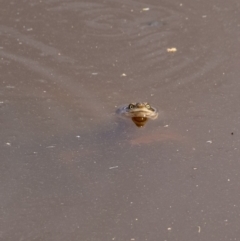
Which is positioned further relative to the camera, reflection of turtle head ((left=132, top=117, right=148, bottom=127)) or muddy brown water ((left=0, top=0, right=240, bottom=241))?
reflection of turtle head ((left=132, top=117, right=148, bottom=127))

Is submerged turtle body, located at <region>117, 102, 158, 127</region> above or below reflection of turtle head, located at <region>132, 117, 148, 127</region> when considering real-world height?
above

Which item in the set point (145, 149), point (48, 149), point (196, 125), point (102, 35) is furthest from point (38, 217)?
point (102, 35)

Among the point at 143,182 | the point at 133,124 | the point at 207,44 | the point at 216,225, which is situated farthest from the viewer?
the point at 207,44

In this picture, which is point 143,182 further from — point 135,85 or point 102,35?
point 102,35

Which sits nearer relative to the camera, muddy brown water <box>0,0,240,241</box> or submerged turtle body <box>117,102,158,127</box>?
muddy brown water <box>0,0,240,241</box>
